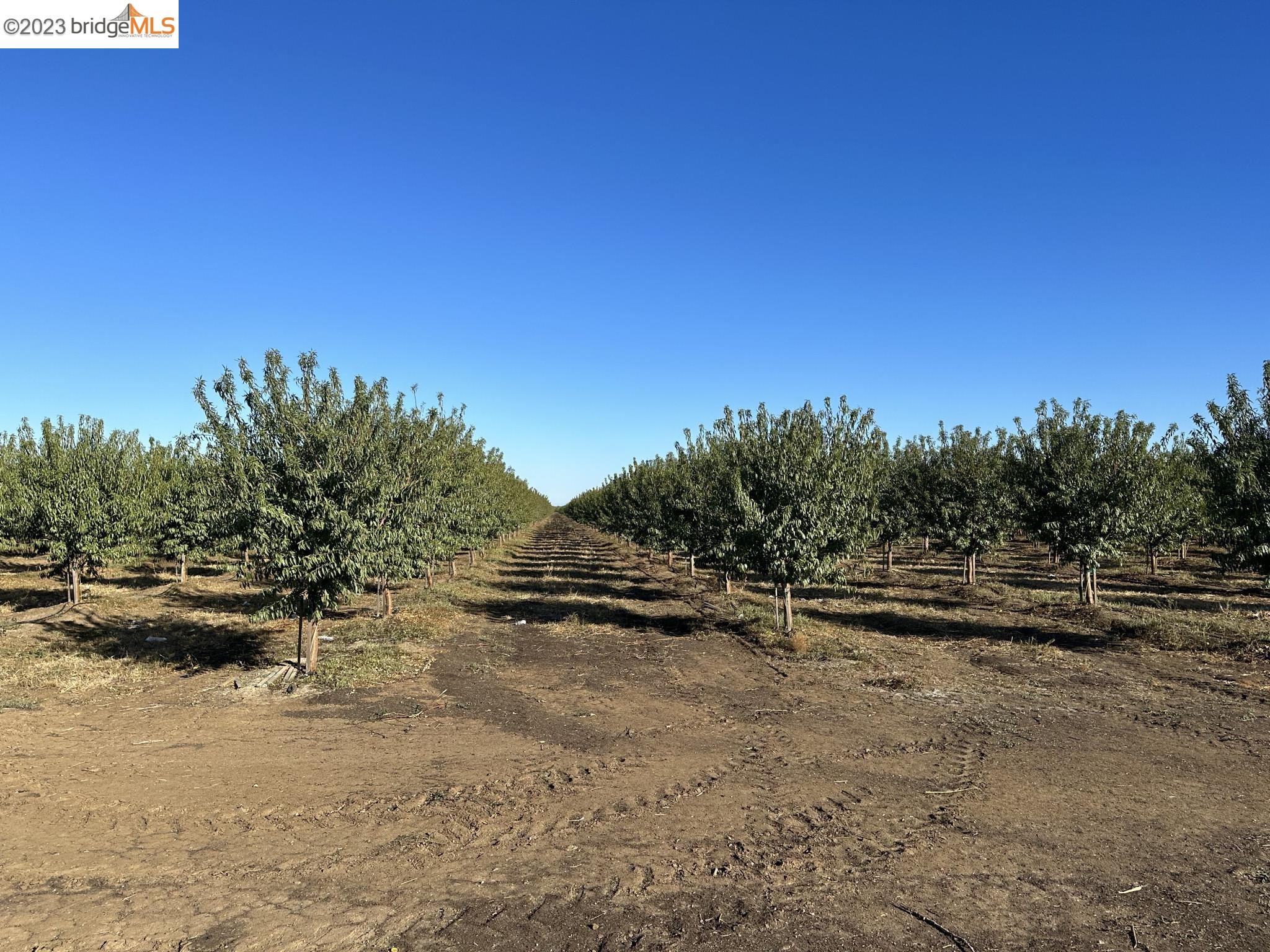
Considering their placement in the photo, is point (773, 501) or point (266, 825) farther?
point (773, 501)

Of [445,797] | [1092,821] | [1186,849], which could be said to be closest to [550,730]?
[445,797]

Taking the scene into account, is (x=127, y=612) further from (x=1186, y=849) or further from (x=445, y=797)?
(x=1186, y=849)

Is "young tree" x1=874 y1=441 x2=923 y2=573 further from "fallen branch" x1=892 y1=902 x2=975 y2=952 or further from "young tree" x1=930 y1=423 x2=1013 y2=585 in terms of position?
"fallen branch" x1=892 y1=902 x2=975 y2=952

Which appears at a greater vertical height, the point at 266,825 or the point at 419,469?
the point at 419,469

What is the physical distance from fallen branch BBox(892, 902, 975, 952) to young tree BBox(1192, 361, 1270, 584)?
52.0 ft

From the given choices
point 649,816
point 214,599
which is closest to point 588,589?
point 214,599

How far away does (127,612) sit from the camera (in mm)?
24375

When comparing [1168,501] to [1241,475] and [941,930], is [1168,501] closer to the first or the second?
[1241,475]

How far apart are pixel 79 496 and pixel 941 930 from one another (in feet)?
94.9

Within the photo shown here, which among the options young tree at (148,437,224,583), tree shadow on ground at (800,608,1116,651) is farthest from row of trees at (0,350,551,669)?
tree shadow on ground at (800,608,1116,651)

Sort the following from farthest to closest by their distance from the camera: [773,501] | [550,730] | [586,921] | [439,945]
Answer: [773,501]
[550,730]
[586,921]
[439,945]

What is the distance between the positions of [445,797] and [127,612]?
22.3 metres

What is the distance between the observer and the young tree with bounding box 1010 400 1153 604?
22.0 meters

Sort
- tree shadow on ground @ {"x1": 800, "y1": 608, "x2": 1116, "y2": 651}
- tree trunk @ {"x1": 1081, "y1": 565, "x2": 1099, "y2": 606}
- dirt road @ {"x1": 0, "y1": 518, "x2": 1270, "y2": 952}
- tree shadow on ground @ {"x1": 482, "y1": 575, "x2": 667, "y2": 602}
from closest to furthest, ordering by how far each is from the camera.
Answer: dirt road @ {"x1": 0, "y1": 518, "x2": 1270, "y2": 952} < tree shadow on ground @ {"x1": 800, "y1": 608, "x2": 1116, "y2": 651} < tree trunk @ {"x1": 1081, "y1": 565, "x2": 1099, "y2": 606} < tree shadow on ground @ {"x1": 482, "y1": 575, "x2": 667, "y2": 602}
